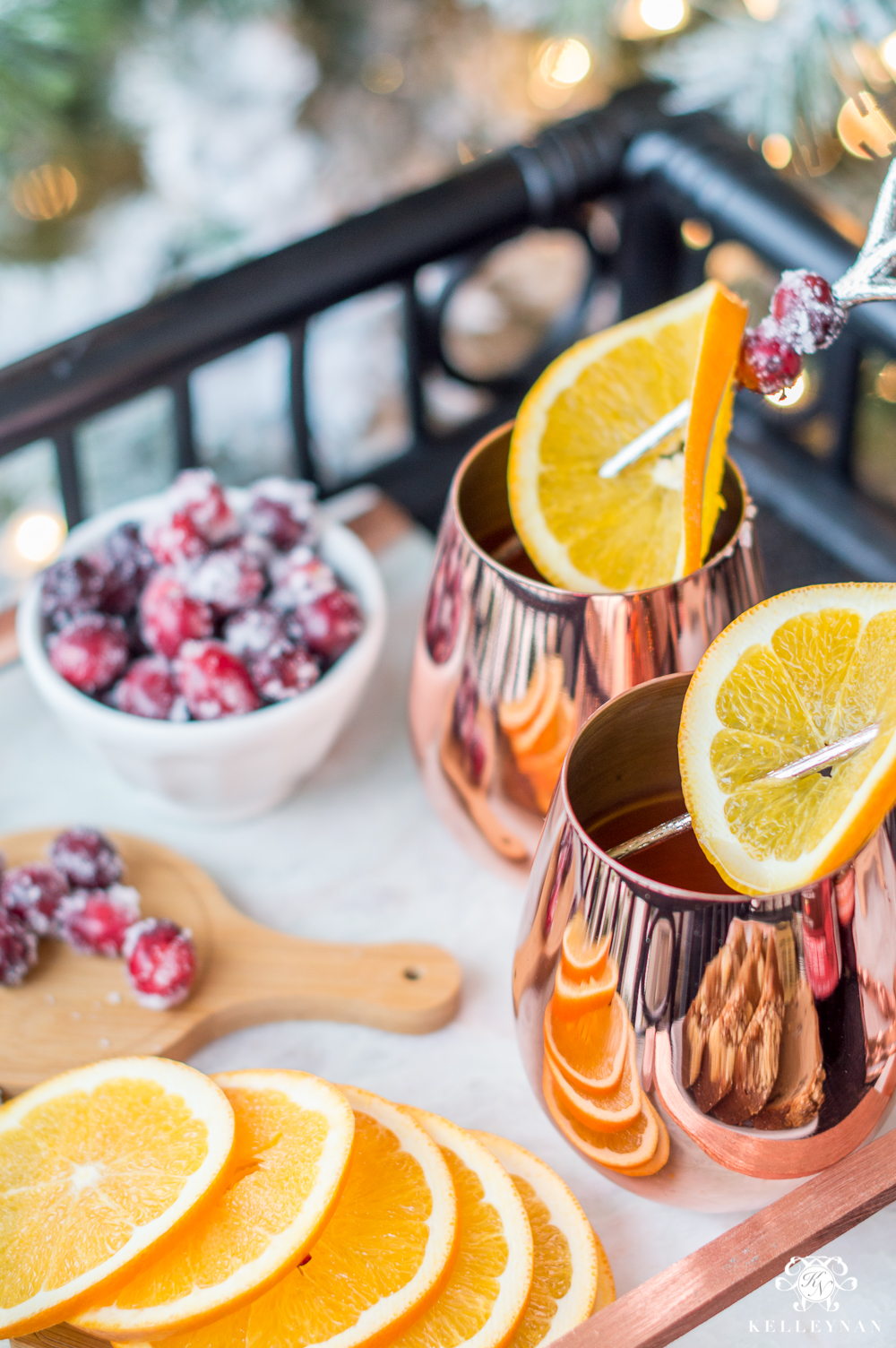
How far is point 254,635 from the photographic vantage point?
0.52 metres

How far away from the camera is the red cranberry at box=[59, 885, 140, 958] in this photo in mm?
499

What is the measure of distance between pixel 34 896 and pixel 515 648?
237 millimetres

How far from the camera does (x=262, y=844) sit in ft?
1.86

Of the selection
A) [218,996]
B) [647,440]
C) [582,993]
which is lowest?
[218,996]

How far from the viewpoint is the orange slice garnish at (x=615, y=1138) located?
13.9 inches

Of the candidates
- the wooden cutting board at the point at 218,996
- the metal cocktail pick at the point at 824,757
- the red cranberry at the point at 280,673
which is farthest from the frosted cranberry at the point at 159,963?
the metal cocktail pick at the point at 824,757

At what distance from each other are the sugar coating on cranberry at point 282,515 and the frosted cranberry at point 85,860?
169 mm

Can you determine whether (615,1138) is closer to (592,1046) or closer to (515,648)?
(592,1046)

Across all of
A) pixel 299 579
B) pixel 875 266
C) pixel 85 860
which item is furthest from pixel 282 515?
pixel 875 266

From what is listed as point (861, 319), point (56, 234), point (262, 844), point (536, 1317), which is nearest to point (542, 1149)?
point (536, 1317)

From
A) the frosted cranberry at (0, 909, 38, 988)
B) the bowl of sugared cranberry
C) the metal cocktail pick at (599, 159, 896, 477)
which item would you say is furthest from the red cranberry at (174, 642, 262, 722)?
the metal cocktail pick at (599, 159, 896, 477)

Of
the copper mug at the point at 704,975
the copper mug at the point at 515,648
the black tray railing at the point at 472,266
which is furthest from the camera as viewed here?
the black tray railing at the point at 472,266

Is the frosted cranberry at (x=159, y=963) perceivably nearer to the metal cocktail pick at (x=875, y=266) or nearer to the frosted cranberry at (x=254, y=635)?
the frosted cranberry at (x=254, y=635)

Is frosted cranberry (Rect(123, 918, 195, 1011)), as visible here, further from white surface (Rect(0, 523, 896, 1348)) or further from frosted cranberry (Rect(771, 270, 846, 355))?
frosted cranberry (Rect(771, 270, 846, 355))
